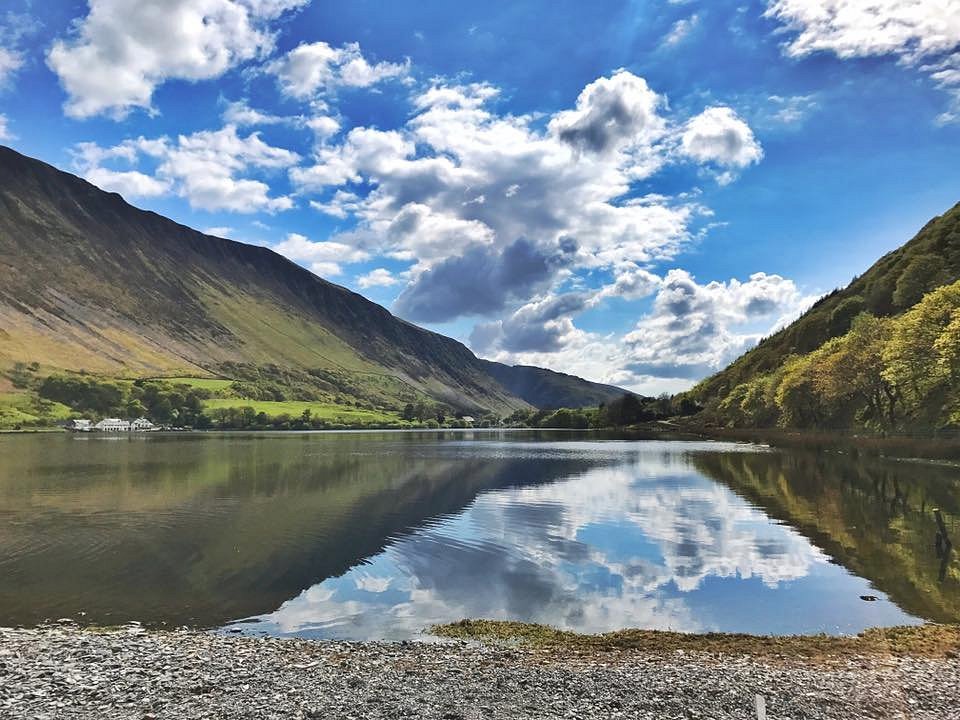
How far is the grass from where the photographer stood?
1920 cm

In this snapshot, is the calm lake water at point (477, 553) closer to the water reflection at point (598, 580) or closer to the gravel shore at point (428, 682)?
the water reflection at point (598, 580)

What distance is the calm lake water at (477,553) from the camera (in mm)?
24094

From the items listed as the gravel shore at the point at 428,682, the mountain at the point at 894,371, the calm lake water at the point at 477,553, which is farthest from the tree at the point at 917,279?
the gravel shore at the point at 428,682

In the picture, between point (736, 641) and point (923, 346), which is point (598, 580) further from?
point (923, 346)

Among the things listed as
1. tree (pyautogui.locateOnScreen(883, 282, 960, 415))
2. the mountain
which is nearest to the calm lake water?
tree (pyautogui.locateOnScreen(883, 282, 960, 415))

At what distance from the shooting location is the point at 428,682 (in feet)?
54.4

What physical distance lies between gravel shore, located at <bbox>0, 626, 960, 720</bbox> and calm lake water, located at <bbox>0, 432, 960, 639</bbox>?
371cm

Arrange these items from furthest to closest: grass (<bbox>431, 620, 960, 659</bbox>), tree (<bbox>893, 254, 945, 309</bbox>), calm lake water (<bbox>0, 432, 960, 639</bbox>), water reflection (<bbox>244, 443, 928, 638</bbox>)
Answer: tree (<bbox>893, 254, 945, 309</bbox>)
calm lake water (<bbox>0, 432, 960, 639</bbox>)
water reflection (<bbox>244, 443, 928, 638</bbox>)
grass (<bbox>431, 620, 960, 659</bbox>)

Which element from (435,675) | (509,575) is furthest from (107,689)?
(509,575)

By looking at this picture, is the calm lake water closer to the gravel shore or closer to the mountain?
the gravel shore

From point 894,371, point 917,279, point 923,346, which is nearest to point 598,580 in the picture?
point 923,346

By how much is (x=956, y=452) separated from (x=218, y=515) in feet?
303

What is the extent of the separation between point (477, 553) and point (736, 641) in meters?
16.7

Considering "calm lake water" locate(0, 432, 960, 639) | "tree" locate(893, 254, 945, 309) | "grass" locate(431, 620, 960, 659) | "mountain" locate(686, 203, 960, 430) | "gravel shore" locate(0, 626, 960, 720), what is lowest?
"calm lake water" locate(0, 432, 960, 639)
